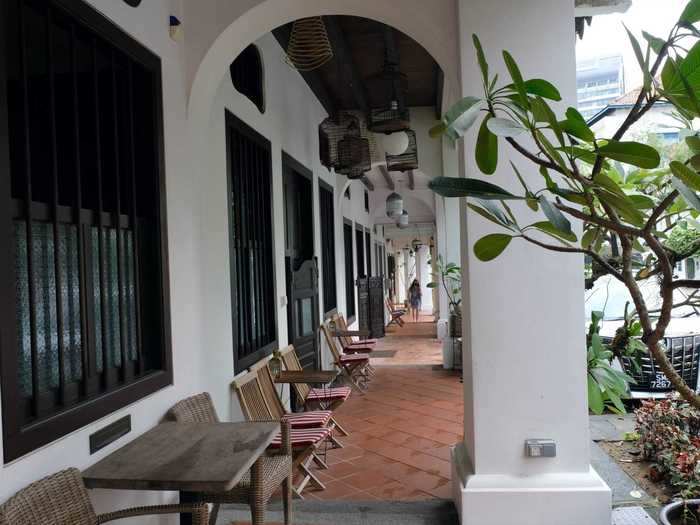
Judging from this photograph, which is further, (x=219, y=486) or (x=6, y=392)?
(x=219, y=486)

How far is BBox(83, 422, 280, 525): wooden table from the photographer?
1.59 metres

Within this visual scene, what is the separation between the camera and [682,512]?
1.79 meters

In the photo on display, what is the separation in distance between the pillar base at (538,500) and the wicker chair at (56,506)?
4.01 ft

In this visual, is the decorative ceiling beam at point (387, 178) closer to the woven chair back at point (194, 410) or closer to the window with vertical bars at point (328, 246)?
the window with vertical bars at point (328, 246)

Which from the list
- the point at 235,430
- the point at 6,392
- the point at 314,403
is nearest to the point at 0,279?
the point at 6,392

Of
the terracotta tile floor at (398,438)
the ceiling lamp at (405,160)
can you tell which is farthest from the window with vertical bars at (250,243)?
the ceiling lamp at (405,160)

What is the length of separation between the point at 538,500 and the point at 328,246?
16.7 feet

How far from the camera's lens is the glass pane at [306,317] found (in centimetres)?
537

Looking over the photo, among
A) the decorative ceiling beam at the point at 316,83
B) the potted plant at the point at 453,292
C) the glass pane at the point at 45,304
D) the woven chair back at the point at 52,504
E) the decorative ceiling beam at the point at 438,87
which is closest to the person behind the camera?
the woven chair back at the point at 52,504

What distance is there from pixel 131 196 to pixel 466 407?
184cm

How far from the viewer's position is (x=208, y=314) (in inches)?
120

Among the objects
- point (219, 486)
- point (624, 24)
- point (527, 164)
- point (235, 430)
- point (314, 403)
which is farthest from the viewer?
point (314, 403)

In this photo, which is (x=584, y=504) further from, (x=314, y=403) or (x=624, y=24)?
(x=314, y=403)

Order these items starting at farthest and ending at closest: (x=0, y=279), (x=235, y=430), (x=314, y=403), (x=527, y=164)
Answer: (x=314, y=403) < (x=527, y=164) < (x=235, y=430) < (x=0, y=279)
